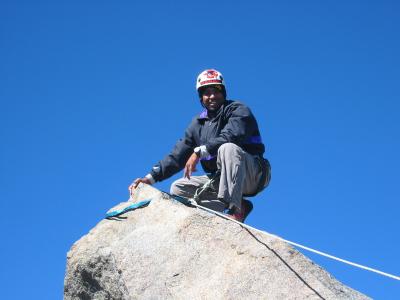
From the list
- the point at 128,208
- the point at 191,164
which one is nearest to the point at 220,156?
the point at 191,164

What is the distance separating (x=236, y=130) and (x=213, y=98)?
0.97 m

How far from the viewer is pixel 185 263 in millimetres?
8680

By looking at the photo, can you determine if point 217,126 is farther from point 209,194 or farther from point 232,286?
point 232,286

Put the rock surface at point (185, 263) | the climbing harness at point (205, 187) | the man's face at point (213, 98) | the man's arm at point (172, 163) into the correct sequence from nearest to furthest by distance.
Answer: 1. the rock surface at point (185, 263)
2. the climbing harness at point (205, 187)
3. the man's face at point (213, 98)
4. the man's arm at point (172, 163)

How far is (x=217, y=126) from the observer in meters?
10.6

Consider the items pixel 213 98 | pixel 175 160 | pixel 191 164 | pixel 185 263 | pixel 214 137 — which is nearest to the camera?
pixel 185 263

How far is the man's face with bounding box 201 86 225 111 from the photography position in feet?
35.2

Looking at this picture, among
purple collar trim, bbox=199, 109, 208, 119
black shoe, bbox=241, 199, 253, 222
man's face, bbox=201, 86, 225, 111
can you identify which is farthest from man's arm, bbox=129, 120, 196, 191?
black shoe, bbox=241, 199, 253, 222

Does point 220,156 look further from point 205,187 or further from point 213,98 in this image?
point 213,98

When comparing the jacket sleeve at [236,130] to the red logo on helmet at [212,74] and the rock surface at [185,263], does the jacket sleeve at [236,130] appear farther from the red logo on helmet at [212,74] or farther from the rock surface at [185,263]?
the rock surface at [185,263]

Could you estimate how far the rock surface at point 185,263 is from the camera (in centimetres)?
808

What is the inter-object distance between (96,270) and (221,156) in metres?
2.28

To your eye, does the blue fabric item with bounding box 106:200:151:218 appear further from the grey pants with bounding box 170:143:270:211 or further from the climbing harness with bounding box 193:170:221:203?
the grey pants with bounding box 170:143:270:211

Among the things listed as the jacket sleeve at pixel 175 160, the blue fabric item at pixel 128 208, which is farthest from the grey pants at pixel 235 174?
the jacket sleeve at pixel 175 160
